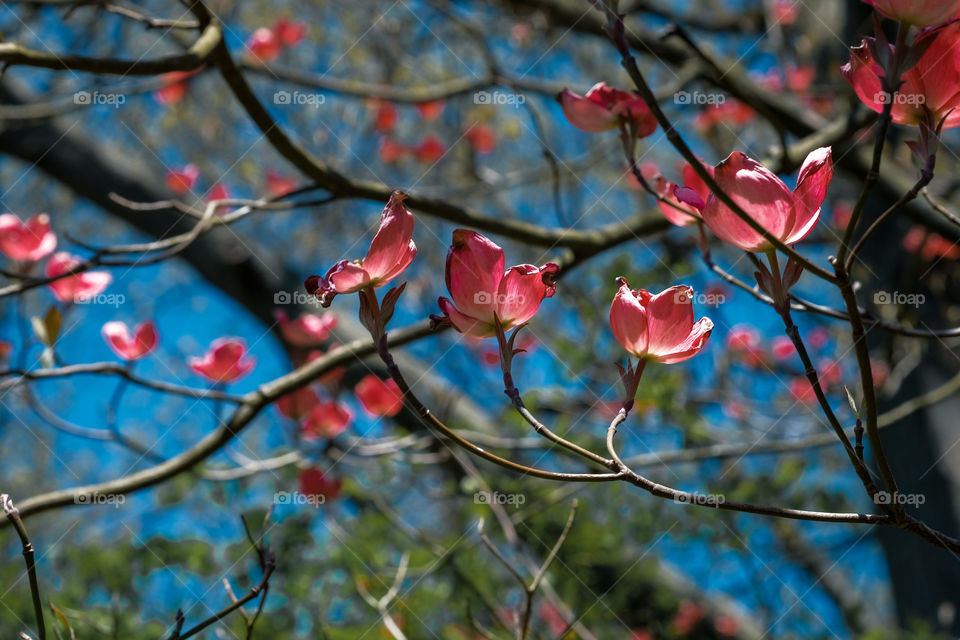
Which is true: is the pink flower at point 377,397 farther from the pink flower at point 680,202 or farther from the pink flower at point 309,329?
the pink flower at point 680,202

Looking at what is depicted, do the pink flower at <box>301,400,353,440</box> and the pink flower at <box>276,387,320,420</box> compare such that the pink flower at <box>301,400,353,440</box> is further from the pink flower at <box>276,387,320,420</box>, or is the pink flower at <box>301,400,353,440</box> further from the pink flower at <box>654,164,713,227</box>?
the pink flower at <box>654,164,713,227</box>

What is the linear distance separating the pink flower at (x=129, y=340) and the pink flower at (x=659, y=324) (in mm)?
902

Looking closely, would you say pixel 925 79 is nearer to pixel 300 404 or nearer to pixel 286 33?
pixel 300 404

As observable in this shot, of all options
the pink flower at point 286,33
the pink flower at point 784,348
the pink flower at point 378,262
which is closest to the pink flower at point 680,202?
the pink flower at point 378,262

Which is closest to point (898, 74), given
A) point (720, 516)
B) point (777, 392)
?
point (720, 516)

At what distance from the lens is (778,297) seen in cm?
52

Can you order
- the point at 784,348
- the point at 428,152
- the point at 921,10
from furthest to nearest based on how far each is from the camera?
1. the point at 428,152
2. the point at 784,348
3. the point at 921,10

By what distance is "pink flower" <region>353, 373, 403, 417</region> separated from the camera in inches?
66.5

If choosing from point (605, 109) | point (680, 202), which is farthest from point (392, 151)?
point (680, 202)

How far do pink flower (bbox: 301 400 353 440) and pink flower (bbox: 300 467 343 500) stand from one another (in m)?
0.16

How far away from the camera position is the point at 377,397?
170cm

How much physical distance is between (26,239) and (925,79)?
1.21 metres

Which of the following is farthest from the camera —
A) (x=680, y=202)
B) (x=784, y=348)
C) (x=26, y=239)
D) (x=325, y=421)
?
(x=784, y=348)

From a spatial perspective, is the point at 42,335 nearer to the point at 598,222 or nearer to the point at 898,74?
the point at 898,74
